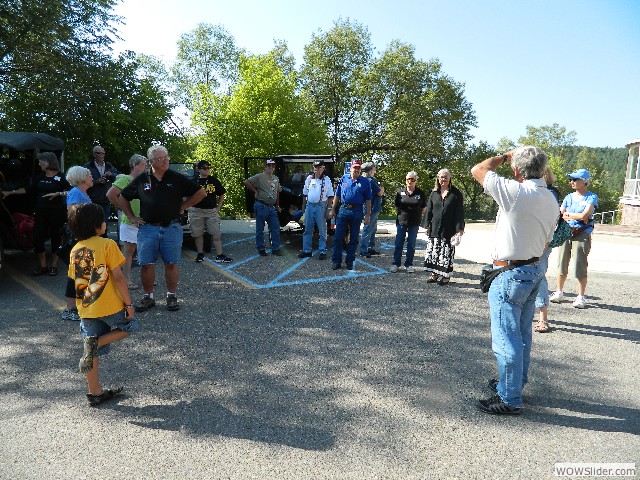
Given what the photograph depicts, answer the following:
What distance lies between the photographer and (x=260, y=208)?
882cm

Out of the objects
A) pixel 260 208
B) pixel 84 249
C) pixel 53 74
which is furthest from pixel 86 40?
pixel 84 249

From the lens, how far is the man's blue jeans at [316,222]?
346 inches

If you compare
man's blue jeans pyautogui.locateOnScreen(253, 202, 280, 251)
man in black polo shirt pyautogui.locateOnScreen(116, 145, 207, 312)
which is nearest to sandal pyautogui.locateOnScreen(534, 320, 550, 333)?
man in black polo shirt pyautogui.locateOnScreen(116, 145, 207, 312)

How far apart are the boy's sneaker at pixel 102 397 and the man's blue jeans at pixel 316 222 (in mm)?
5727

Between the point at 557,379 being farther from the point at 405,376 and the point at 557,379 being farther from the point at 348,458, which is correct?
the point at 348,458

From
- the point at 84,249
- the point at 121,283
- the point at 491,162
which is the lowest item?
the point at 121,283

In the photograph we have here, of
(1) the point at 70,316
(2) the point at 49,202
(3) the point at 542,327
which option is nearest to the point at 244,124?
(2) the point at 49,202

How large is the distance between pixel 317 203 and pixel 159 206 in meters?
4.07

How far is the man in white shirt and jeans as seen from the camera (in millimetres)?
3004

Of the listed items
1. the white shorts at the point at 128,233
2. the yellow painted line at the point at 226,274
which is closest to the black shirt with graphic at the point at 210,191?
the yellow painted line at the point at 226,274

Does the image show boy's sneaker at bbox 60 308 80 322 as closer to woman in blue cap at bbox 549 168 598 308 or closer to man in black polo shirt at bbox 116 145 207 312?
man in black polo shirt at bbox 116 145 207 312

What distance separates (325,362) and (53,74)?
723 inches

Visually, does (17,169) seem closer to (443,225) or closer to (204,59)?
(443,225)

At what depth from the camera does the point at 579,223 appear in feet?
18.5
